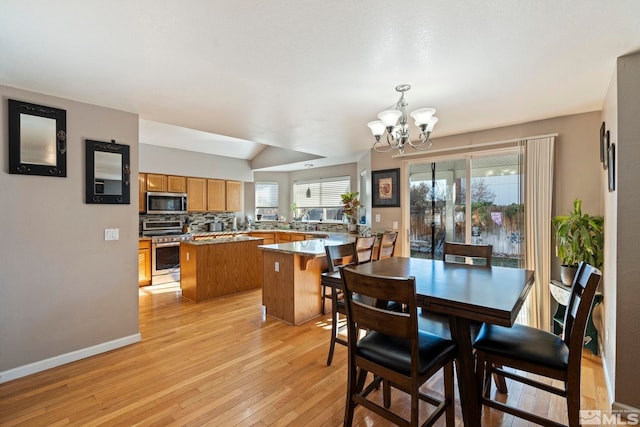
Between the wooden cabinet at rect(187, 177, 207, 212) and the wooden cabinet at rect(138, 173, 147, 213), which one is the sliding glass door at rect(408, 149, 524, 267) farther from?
the wooden cabinet at rect(138, 173, 147, 213)

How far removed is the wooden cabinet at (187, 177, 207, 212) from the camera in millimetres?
6102

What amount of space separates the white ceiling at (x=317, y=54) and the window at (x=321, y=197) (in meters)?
3.54

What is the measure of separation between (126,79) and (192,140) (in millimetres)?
3672

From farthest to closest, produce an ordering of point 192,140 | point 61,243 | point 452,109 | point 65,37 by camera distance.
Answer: point 192,140 < point 452,109 < point 61,243 < point 65,37

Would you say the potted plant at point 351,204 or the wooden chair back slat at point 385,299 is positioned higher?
the potted plant at point 351,204

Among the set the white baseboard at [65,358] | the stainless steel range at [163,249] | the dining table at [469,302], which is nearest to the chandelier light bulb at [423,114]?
the dining table at [469,302]

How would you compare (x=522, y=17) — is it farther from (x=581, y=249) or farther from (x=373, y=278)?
(x=581, y=249)

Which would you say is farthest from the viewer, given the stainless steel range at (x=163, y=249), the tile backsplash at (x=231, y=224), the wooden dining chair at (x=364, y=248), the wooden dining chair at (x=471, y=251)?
the tile backsplash at (x=231, y=224)

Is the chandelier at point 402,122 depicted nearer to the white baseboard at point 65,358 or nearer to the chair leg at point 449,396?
the chair leg at point 449,396

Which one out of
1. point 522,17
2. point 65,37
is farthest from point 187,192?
point 522,17

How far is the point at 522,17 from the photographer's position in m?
1.54

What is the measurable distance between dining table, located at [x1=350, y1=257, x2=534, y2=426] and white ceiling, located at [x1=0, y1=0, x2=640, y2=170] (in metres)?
1.45

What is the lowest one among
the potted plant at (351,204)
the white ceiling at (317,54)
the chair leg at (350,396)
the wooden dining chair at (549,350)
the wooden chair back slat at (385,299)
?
the chair leg at (350,396)

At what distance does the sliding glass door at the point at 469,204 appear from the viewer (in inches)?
Result: 141
